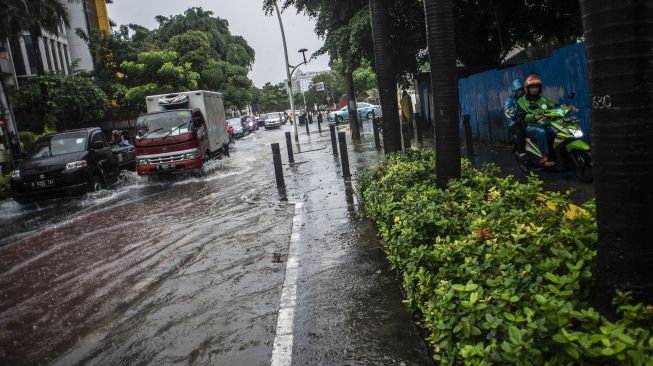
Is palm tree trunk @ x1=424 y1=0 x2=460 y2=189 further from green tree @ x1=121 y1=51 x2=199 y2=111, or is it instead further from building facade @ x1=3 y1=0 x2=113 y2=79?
building facade @ x1=3 y1=0 x2=113 y2=79

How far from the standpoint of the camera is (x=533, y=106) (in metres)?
7.98

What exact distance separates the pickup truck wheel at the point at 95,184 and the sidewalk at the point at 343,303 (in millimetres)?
8074

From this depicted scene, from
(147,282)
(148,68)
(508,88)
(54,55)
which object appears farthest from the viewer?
(54,55)

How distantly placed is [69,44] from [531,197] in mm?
45734

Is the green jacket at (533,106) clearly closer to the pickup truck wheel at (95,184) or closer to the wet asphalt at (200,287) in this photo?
the wet asphalt at (200,287)

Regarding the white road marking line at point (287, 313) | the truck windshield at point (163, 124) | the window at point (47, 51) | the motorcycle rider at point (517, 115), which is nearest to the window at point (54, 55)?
the window at point (47, 51)

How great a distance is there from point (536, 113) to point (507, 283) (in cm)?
569

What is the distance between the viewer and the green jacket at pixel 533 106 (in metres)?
7.85

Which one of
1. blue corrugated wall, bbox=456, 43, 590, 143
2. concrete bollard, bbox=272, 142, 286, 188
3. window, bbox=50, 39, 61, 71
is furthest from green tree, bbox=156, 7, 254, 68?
concrete bollard, bbox=272, 142, 286, 188

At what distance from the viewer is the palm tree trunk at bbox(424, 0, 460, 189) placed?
584cm

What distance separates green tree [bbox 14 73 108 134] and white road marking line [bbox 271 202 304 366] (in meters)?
22.7

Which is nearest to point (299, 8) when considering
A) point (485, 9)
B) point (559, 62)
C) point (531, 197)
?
point (485, 9)

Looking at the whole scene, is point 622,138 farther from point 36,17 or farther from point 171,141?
point 36,17

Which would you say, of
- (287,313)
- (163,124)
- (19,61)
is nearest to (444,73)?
(287,313)
